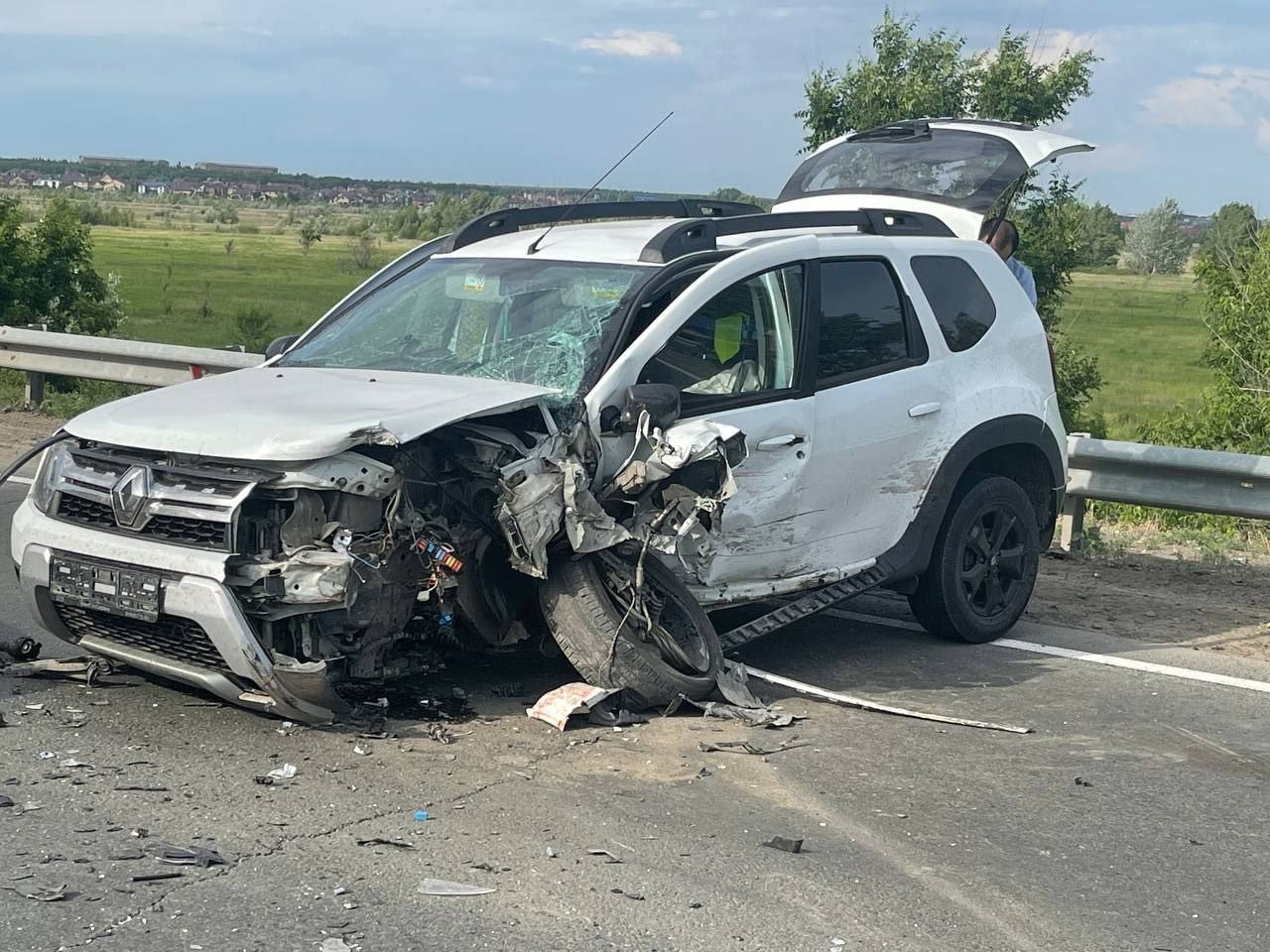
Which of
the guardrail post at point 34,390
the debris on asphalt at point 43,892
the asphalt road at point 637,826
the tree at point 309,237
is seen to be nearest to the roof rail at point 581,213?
the asphalt road at point 637,826

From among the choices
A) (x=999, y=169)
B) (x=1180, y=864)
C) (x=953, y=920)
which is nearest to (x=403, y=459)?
(x=953, y=920)

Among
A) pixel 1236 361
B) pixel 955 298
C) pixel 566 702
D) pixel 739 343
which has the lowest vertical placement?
pixel 566 702

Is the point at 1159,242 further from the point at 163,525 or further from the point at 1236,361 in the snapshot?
the point at 163,525

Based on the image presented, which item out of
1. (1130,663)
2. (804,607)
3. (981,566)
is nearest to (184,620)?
(804,607)

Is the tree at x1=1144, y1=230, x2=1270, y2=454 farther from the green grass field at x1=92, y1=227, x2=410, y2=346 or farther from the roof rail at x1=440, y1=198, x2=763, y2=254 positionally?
the green grass field at x1=92, y1=227, x2=410, y2=346

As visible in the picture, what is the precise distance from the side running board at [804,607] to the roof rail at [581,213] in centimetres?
186

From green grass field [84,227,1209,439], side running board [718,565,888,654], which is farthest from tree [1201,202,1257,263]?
side running board [718,565,888,654]

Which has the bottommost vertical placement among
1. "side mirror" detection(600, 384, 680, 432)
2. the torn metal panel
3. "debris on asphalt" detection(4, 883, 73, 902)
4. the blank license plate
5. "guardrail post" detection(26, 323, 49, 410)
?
"debris on asphalt" detection(4, 883, 73, 902)

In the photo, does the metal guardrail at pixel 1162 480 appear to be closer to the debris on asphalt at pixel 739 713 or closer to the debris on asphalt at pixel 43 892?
the debris on asphalt at pixel 739 713

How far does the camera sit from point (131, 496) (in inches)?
201

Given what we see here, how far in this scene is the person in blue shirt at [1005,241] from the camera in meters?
8.01

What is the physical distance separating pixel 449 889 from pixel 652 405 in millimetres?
2038

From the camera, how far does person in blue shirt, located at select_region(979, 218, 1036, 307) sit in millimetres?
8008

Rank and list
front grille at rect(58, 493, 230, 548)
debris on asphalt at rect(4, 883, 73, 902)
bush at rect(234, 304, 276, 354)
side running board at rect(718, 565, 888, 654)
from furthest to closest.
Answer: bush at rect(234, 304, 276, 354) → side running board at rect(718, 565, 888, 654) → front grille at rect(58, 493, 230, 548) → debris on asphalt at rect(4, 883, 73, 902)
